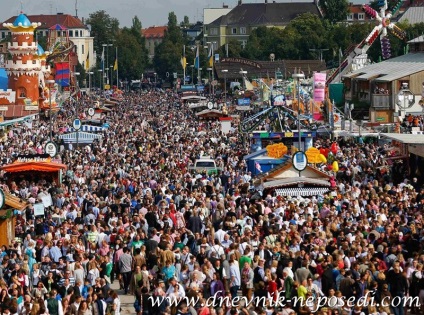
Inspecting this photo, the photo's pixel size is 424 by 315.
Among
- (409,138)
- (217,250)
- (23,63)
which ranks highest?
(409,138)

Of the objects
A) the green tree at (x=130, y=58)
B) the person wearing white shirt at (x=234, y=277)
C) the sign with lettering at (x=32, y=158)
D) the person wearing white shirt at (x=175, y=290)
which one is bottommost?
the green tree at (x=130, y=58)

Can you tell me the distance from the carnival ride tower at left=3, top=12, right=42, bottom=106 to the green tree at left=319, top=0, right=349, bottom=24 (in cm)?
7228

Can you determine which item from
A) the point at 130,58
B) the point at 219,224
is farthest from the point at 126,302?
the point at 130,58

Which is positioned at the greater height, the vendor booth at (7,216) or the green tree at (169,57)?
the vendor booth at (7,216)

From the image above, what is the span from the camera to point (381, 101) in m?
69.9

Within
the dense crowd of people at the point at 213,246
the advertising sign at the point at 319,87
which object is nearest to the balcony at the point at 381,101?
the advertising sign at the point at 319,87

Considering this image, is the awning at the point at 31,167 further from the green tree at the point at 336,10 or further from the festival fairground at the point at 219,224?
the green tree at the point at 336,10

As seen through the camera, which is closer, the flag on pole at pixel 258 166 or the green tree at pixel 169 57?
the flag on pole at pixel 258 166

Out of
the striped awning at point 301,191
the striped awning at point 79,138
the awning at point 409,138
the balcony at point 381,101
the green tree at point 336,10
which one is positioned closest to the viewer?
the striped awning at point 301,191

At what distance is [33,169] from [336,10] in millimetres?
130469

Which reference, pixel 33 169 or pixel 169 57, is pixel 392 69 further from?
pixel 169 57

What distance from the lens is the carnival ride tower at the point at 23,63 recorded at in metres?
98.8

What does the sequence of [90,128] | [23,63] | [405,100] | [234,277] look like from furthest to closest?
1. [23,63]
2. [90,128]
3. [405,100]
4. [234,277]

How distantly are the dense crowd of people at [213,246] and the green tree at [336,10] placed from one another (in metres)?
126
